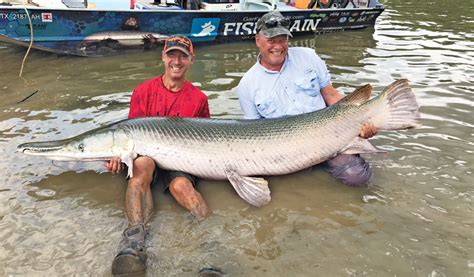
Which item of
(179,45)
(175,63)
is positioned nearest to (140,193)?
(175,63)

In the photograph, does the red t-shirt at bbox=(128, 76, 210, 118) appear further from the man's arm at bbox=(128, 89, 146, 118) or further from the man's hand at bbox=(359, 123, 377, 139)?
the man's hand at bbox=(359, 123, 377, 139)

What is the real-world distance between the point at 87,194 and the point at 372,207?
2.75m

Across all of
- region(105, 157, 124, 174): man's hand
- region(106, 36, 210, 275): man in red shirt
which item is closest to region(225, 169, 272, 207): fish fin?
region(106, 36, 210, 275): man in red shirt

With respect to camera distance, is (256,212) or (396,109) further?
(396,109)

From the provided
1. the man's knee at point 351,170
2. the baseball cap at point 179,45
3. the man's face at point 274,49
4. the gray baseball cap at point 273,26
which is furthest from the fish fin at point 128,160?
the man's knee at point 351,170

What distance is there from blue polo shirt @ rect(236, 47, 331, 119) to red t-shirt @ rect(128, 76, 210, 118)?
2.10ft

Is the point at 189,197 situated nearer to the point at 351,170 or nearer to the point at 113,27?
the point at 351,170

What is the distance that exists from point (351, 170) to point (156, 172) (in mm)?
1905

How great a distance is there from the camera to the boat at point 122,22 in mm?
8195

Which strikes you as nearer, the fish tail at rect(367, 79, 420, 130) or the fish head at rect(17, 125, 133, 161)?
the fish head at rect(17, 125, 133, 161)

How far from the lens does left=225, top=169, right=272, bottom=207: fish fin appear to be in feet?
12.4

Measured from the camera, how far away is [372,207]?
12.7 ft

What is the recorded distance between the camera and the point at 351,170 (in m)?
4.09

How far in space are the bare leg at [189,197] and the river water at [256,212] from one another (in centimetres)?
8
